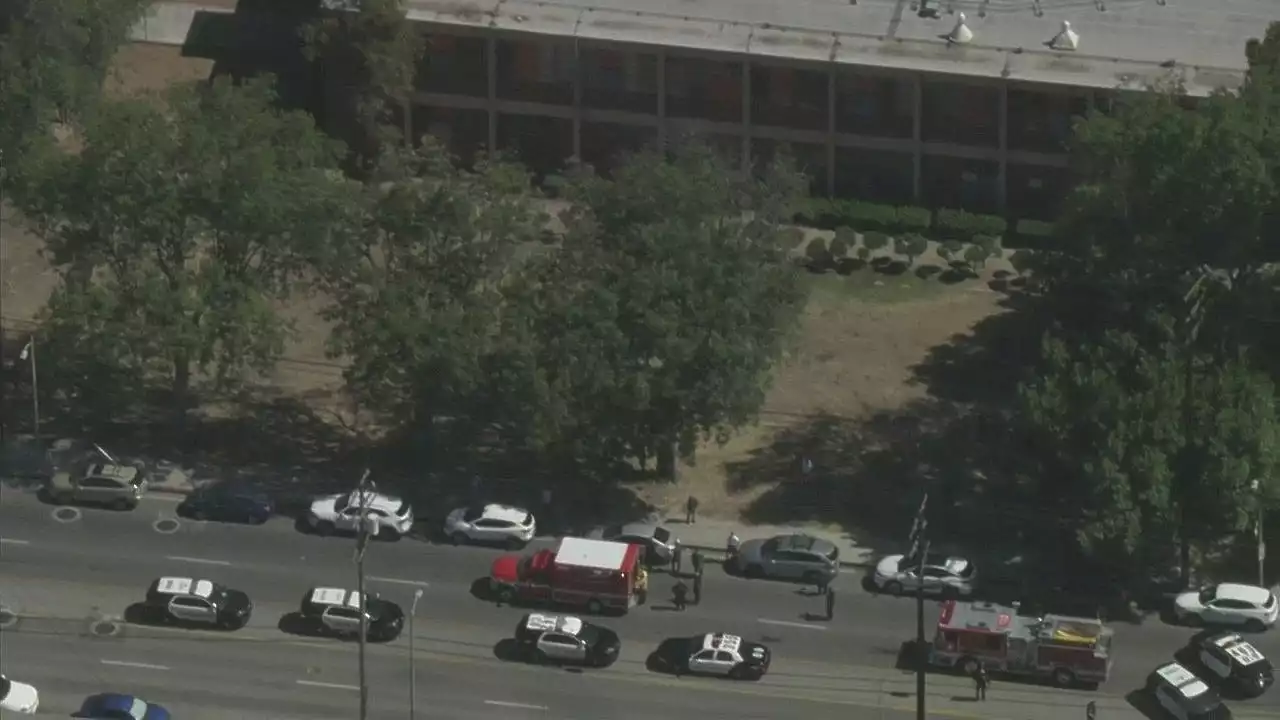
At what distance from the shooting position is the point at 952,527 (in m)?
77.2

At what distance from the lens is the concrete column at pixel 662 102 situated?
95.0 meters

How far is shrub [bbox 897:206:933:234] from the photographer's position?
94.2 metres

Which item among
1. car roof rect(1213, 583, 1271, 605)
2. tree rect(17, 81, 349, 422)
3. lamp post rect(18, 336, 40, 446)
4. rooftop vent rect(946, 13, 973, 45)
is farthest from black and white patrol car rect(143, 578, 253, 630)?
rooftop vent rect(946, 13, 973, 45)

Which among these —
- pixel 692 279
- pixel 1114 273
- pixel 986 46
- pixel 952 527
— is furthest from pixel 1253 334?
pixel 986 46

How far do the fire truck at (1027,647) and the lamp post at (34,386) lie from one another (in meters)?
28.1

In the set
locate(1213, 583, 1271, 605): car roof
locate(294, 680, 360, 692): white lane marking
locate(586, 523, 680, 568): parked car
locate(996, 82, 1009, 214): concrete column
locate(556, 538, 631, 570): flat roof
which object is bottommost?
locate(294, 680, 360, 692): white lane marking

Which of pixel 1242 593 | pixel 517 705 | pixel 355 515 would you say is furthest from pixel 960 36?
pixel 517 705

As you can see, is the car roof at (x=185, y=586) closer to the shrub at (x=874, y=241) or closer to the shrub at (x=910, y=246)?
the shrub at (x=874, y=241)

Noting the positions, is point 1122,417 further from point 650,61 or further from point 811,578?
point 650,61

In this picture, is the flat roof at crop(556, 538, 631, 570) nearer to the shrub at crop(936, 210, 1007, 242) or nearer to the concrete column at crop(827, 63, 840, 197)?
the shrub at crop(936, 210, 1007, 242)

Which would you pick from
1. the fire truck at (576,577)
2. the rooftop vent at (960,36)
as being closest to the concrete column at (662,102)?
the rooftop vent at (960,36)

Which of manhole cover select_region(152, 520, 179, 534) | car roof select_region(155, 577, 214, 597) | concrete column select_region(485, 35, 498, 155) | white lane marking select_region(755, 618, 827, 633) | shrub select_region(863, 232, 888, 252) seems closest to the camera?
car roof select_region(155, 577, 214, 597)

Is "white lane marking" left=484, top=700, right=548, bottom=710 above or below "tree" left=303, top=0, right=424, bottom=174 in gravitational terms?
below

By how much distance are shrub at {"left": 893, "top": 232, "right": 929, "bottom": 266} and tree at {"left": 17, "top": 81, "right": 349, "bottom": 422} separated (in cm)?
2157
